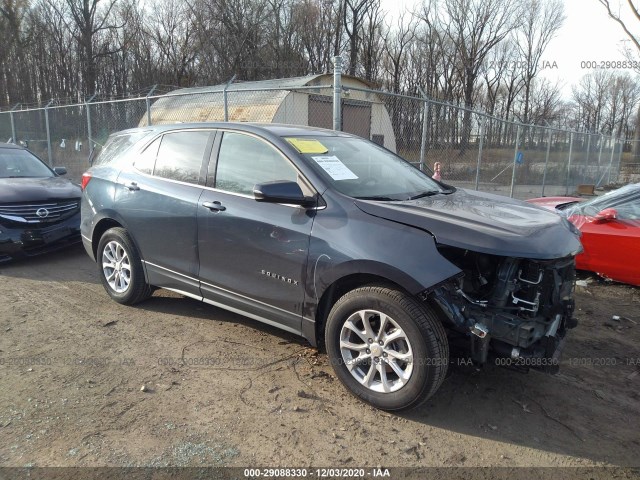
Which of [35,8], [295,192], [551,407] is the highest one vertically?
[35,8]

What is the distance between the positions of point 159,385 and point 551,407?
2.68 meters

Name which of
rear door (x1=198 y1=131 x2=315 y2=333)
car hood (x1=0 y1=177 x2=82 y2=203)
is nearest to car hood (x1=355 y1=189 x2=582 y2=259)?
rear door (x1=198 y1=131 x2=315 y2=333)

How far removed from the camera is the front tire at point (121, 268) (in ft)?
14.6

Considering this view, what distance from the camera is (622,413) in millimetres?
3002

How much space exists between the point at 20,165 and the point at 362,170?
20.2ft

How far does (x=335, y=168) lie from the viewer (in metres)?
3.43

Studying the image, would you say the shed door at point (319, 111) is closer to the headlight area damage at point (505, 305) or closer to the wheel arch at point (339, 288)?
the wheel arch at point (339, 288)

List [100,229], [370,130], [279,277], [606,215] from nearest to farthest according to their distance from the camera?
1. [279,277]
2. [100,229]
3. [606,215]
4. [370,130]

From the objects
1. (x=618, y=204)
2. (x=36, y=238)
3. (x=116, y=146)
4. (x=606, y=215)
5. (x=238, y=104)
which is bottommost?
(x=36, y=238)

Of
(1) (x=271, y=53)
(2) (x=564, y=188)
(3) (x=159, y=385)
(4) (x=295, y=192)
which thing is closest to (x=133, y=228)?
(3) (x=159, y=385)

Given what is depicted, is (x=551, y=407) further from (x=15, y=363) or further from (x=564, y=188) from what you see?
(x=564, y=188)

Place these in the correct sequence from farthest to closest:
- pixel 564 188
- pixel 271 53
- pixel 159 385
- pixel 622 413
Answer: pixel 271 53, pixel 564 188, pixel 159 385, pixel 622 413

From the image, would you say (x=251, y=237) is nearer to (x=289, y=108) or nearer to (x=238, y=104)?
(x=289, y=108)

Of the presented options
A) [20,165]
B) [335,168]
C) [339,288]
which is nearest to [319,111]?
[20,165]
